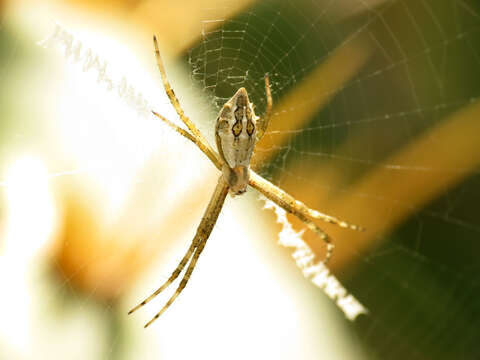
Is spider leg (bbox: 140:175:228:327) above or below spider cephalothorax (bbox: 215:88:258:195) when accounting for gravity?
below

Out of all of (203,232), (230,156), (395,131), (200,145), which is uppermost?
(200,145)

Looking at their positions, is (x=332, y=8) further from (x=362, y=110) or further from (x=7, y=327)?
(x=7, y=327)

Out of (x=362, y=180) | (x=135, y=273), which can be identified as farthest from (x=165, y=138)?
(x=362, y=180)

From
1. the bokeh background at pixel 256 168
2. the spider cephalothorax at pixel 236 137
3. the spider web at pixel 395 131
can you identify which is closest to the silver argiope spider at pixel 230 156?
the spider cephalothorax at pixel 236 137

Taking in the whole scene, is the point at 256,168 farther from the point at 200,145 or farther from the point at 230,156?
the point at 200,145

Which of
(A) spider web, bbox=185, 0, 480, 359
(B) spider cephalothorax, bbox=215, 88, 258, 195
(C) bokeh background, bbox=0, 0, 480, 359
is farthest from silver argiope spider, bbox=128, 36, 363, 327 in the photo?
(A) spider web, bbox=185, 0, 480, 359

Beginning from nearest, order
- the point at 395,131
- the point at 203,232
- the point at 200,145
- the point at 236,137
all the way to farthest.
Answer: the point at 236,137 < the point at 200,145 < the point at 203,232 < the point at 395,131

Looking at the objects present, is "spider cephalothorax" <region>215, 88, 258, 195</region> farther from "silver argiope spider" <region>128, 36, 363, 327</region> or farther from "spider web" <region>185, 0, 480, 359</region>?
"spider web" <region>185, 0, 480, 359</region>

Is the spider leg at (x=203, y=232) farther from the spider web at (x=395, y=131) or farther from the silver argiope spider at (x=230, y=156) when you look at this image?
the spider web at (x=395, y=131)

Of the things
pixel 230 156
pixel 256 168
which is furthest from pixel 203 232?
pixel 256 168
